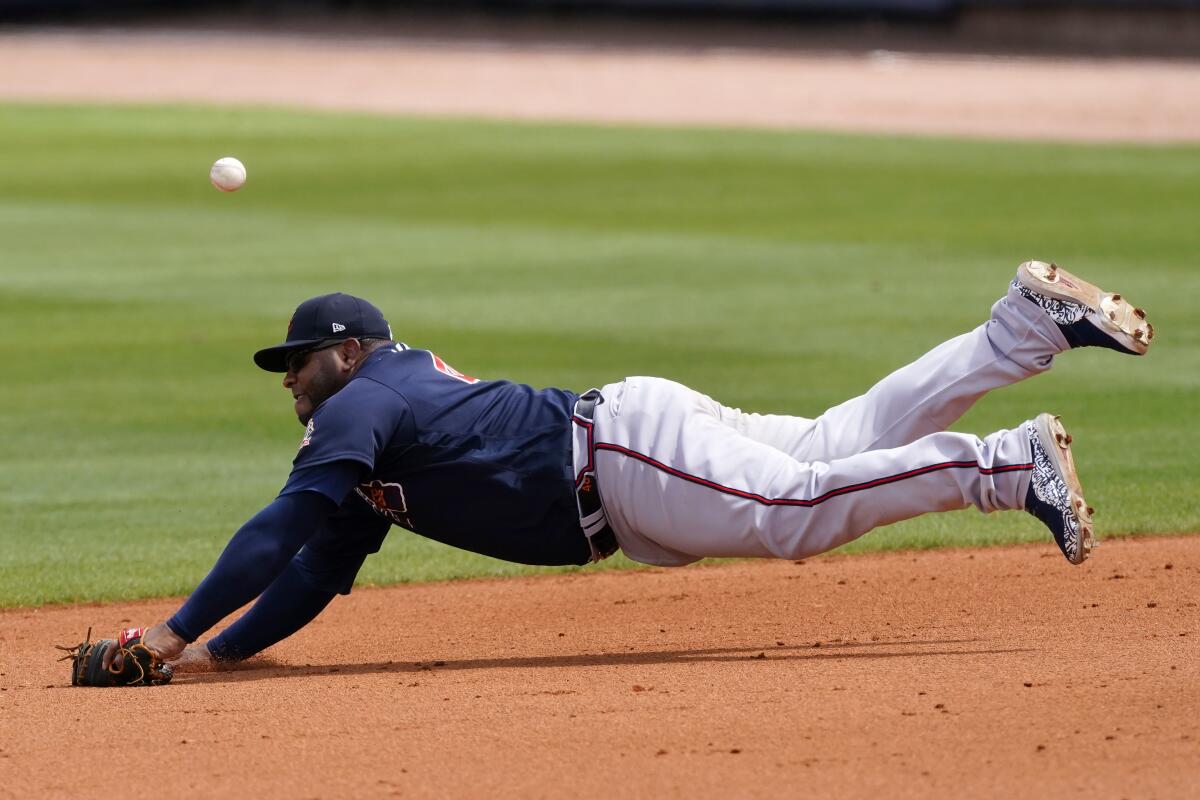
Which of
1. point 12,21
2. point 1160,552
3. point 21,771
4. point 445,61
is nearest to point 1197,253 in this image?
point 1160,552

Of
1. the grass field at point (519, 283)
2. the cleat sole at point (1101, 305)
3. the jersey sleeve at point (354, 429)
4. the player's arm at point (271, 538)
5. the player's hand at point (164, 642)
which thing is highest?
the cleat sole at point (1101, 305)

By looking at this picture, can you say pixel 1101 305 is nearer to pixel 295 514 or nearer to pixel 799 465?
pixel 799 465

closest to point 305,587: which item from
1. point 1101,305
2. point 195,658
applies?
point 195,658

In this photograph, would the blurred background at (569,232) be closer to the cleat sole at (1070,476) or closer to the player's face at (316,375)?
the player's face at (316,375)

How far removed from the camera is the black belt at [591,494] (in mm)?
5586

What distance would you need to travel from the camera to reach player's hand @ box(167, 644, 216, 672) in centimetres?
593

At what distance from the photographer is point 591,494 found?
5.59 meters

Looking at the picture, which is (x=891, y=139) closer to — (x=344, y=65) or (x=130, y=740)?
(x=344, y=65)

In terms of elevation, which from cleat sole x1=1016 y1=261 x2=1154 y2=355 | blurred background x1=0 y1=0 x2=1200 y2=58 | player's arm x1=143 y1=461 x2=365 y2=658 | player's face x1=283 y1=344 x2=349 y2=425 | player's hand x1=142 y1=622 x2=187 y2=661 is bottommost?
player's hand x1=142 y1=622 x2=187 y2=661

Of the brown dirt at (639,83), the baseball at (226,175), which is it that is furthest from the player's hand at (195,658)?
the brown dirt at (639,83)

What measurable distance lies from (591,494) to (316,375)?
89 centimetres

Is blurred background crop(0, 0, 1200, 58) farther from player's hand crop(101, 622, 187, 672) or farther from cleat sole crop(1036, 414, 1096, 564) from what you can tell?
player's hand crop(101, 622, 187, 672)

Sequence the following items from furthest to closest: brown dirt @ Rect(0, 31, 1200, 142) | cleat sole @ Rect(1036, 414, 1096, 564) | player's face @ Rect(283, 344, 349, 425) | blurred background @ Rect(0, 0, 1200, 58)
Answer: blurred background @ Rect(0, 0, 1200, 58)
brown dirt @ Rect(0, 31, 1200, 142)
player's face @ Rect(283, 344, 349, 425)
cleat sole @ Rect(1036, 414, 1096, 564)

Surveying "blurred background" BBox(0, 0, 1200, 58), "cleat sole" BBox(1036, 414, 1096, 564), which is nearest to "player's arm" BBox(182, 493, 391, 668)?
"cleat sole" BBox(1036, 414, 1096, 564)
